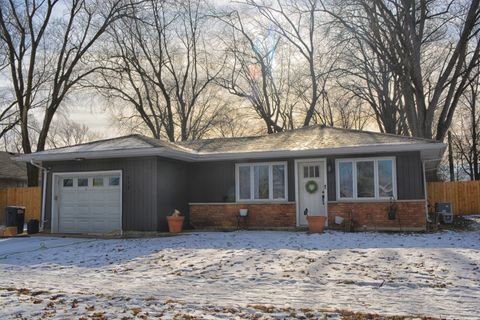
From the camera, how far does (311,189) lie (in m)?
15.0

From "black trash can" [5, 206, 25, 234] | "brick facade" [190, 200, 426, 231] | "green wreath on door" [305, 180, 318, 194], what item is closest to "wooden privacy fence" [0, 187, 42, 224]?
"black trash can" [5, 206, 25, 234]

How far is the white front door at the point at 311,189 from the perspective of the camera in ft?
49.1

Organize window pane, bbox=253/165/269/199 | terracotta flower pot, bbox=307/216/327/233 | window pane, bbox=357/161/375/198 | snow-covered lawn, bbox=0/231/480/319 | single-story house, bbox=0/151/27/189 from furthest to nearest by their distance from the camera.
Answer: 1. single-story house, bbox=0/151/27/189
2. window pane, bbox=253/165/269/199
3. window pane, bbox=357/161/375/198
4. terracotta flower pot, bbox=307/216/327/233
5. snow-covered lawn, bbox=0/231/480/319

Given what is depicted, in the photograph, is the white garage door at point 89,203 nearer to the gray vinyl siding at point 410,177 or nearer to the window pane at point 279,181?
the window pane at point 279,181

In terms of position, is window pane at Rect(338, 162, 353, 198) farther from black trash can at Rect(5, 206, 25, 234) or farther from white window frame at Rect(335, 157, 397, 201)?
black trash can at Rect(5, 206, 25, 234)

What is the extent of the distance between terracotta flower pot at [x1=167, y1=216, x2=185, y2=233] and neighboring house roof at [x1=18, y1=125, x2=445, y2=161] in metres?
2.00

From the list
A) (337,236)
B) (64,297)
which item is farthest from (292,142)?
(64,297)

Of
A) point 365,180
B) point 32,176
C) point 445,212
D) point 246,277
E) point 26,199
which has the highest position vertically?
point 32,176

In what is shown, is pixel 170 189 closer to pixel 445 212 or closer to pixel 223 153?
pixel 223 153

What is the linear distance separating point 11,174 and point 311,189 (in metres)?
23.3

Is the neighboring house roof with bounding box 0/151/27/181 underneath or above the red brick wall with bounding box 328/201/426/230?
above

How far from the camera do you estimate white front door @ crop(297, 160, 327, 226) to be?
49.1 feet

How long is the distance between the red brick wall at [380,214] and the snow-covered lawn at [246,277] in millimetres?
1313

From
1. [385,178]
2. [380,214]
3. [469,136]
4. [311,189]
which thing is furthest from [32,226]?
[469,136]
